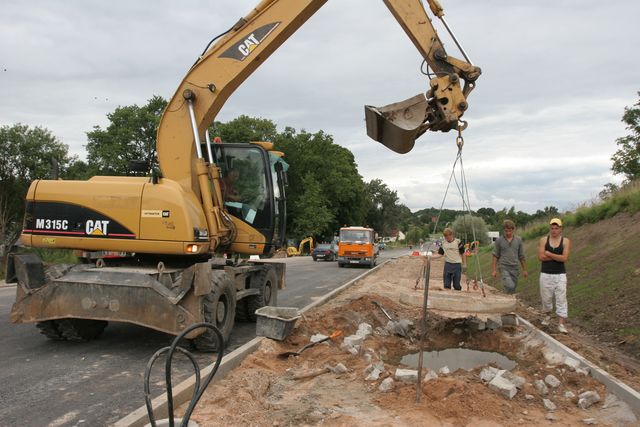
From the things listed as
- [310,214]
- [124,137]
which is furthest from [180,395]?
[310,214]

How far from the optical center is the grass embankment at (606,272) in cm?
862

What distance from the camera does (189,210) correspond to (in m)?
6.90

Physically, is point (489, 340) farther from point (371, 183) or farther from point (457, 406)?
point (371, 183)

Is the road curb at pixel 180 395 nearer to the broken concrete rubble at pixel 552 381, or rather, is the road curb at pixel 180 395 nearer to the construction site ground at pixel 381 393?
the construction site ground at pixel 381 393

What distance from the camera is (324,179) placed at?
2586 inches

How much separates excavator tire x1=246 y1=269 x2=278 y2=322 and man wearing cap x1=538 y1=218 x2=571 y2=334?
4650 millimetres

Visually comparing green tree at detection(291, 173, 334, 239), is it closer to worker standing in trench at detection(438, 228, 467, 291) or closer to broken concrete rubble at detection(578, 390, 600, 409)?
worker standing in trench at detection(438, 228, 467, 291)

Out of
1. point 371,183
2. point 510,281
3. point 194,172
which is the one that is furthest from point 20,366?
point 371,183

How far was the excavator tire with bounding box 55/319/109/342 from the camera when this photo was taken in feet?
22.9

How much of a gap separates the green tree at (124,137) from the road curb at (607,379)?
42.6 metres

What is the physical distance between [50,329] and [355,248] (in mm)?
21767

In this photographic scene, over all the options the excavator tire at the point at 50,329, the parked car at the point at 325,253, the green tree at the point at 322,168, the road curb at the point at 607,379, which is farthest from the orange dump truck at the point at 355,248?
the green tree at the point at 322,168

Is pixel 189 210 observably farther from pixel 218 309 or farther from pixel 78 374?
pixel 78 374

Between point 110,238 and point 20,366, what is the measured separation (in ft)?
6.02
